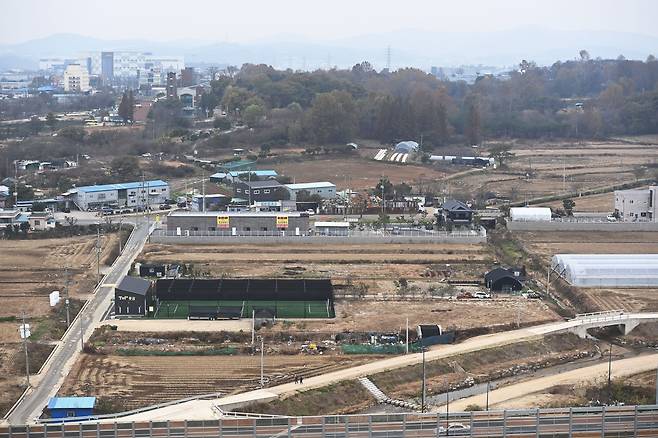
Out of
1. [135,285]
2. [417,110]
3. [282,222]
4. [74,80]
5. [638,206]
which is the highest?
[417,110]

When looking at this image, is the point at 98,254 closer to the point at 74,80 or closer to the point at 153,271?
the point at 153,271

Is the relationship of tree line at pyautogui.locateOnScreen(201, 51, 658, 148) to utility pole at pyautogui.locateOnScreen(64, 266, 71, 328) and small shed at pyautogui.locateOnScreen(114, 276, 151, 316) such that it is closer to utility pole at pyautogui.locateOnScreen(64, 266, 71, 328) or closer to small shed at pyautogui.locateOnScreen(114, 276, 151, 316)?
utility pole at pyautogui.locateOnScreen(64, 266, 71, 328)

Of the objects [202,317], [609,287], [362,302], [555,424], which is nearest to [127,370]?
[202,317]

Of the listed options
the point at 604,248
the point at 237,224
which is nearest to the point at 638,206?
the point at 604,248

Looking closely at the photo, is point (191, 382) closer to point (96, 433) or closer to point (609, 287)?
point (96, 433)

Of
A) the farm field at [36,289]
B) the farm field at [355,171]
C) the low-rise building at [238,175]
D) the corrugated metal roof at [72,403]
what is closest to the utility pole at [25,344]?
the farm field at [36,289]
